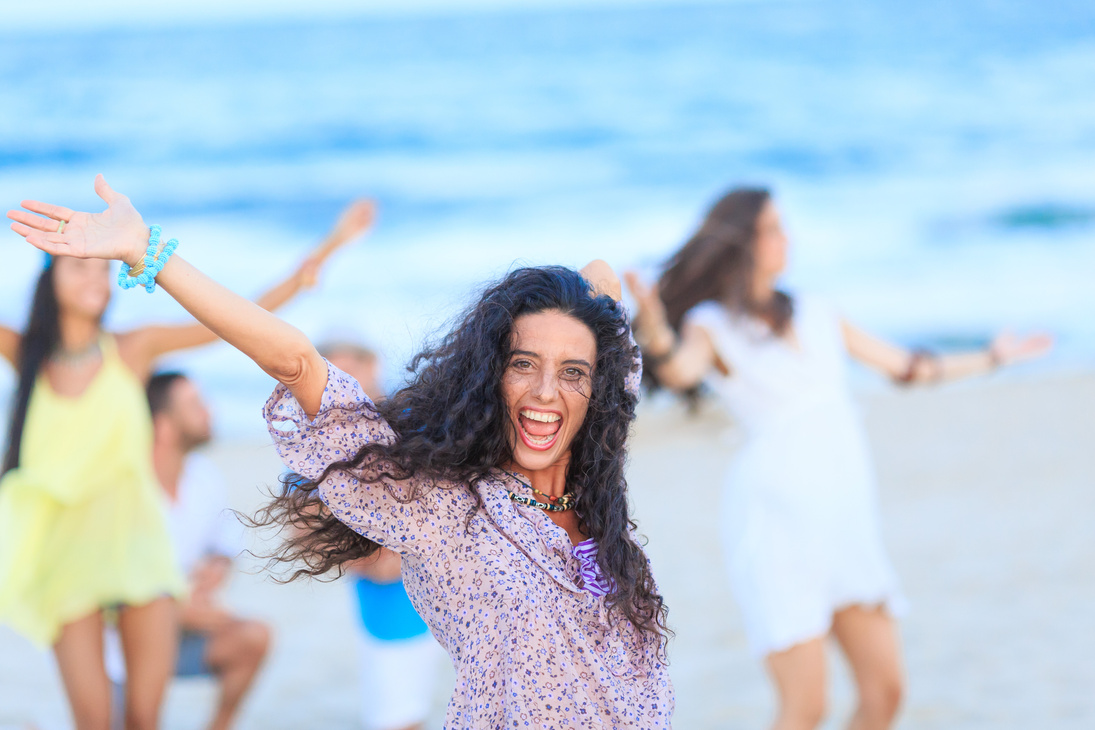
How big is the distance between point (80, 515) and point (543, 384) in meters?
2.48

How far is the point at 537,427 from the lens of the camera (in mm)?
2062

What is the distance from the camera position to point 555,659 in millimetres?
1942

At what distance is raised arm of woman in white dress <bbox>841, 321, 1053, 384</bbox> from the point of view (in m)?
4.42

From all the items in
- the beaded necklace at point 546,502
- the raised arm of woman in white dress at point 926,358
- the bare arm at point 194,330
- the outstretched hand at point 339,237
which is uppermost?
the outstretched hand at point 339,237

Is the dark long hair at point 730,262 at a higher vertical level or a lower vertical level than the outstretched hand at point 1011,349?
higher

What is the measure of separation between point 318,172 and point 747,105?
10.6m

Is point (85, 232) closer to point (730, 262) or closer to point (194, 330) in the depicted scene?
point (194, 330)

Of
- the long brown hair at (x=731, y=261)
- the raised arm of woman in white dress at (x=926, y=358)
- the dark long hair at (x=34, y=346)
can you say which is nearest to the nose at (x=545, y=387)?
the long brown hair at (x=731, y=261)

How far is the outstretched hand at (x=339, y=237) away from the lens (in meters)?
4.01

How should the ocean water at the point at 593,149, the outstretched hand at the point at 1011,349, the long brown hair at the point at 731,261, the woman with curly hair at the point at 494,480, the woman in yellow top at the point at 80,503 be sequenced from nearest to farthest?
the woman with curly hair at the point at 494,480 → the woman in yellow top at the point at 80,503 → the long brown hair at the point at 731,261 → the outstretched hand at the point at 1011,349 → the ocean water at the point at 593,149

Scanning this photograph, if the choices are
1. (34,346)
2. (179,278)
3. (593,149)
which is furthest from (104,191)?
(593,149)

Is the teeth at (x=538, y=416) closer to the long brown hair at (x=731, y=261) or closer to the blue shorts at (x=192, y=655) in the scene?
the long brown hair at (x=731, y=261)

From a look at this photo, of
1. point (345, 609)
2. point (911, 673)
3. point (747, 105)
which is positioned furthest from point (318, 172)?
point (911, 673)

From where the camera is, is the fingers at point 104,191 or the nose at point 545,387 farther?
the nose at point 545,387
